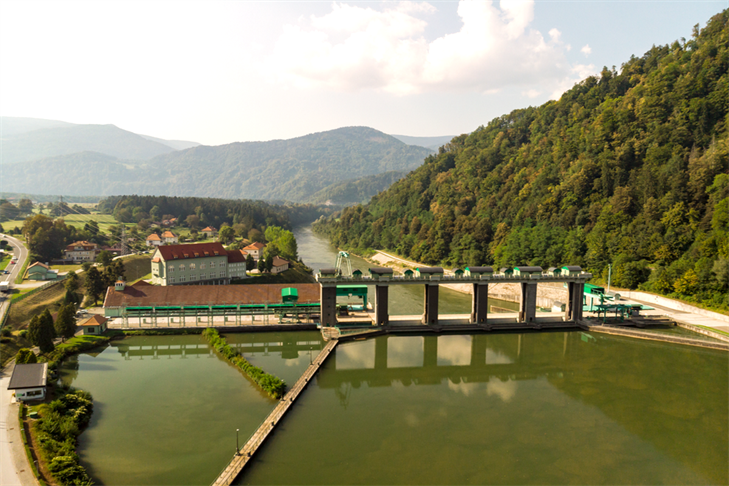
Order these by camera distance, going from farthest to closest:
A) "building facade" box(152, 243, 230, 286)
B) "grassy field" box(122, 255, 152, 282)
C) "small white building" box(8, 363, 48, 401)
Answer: "grassy field" box(122, 255, 152, 282) < "building facade" box(152, 243, 230, 286) < "small white building" box(8, 363, 48, 401)

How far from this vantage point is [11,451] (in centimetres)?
2162

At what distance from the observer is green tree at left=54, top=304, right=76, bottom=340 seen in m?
40.0

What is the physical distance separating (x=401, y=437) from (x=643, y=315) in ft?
143

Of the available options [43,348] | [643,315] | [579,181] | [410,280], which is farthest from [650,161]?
[43,348]

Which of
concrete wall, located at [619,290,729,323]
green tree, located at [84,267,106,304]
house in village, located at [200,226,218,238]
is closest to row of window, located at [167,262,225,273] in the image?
green tree, located at [84,267,106,304]

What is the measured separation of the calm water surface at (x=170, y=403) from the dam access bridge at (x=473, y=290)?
701 cm

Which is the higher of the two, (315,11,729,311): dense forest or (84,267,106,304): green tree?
(315,11,729,311): dense forest

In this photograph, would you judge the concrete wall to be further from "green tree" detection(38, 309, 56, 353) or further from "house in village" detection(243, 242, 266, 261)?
"green tree" detection(38, 309, 56, 353)

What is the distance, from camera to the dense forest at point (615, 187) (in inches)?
2408

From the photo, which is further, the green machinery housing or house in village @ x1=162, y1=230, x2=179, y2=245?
house in village @ x1=162, y1=230, x2=179, y2=245

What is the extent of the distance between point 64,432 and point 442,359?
31583mm

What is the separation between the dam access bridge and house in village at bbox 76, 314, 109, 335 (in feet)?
79.6

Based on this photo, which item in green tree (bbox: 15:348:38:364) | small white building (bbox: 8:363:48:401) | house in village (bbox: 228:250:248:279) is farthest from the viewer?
house in village (bbox: 228:250:248:279)

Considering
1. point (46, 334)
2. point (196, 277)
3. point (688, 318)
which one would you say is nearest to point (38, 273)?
point (196, 277)
